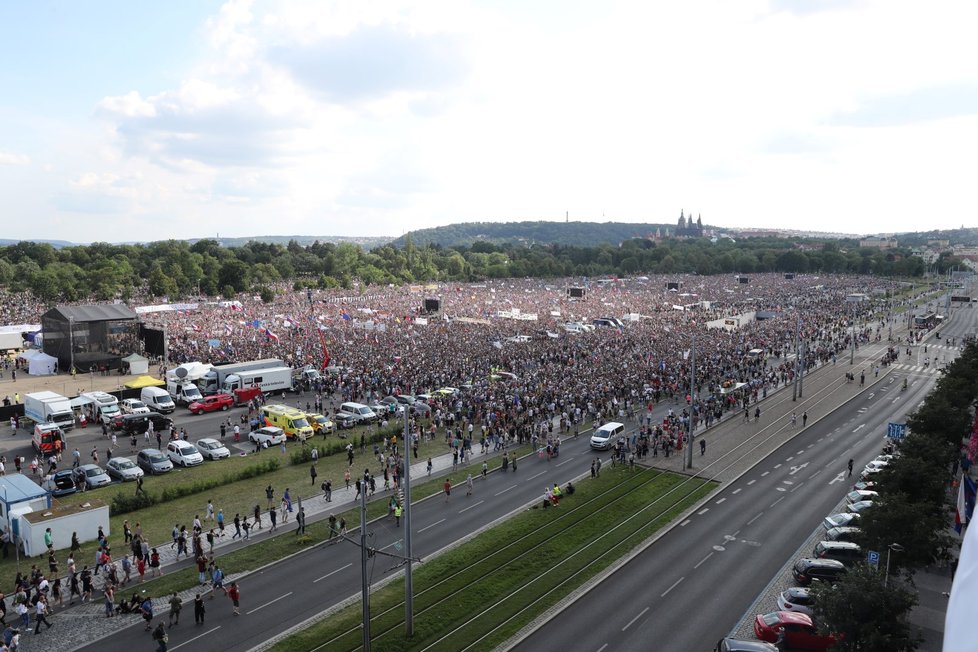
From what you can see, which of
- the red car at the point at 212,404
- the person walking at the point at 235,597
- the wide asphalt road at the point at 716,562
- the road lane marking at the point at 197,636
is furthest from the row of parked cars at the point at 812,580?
the red car at the point at 212,404

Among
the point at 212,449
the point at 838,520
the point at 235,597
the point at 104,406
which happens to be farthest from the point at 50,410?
the point at 838,520

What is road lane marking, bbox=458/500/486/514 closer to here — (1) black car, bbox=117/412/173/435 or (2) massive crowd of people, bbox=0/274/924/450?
(2) massive crowd of people, bbox=0/274/924/450

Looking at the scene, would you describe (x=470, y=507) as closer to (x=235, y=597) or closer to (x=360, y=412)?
(x=235, y=597)

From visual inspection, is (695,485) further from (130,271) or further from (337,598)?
(130,271)

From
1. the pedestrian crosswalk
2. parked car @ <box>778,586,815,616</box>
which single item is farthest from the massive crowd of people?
parked car @ <box>778,586,815,616</box>

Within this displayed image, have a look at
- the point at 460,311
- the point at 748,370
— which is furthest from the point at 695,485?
the point at 460,311

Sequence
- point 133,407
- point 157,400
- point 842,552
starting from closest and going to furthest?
1. point 842,552
2. point 133,407
3. point 157,400
